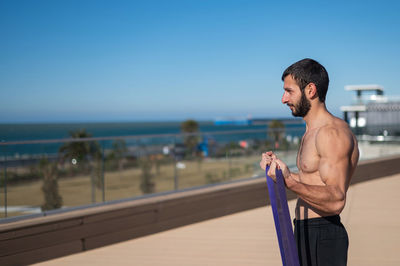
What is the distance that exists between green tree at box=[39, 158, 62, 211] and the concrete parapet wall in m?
0.57

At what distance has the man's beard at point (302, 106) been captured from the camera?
4.69 feet

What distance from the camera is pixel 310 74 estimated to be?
1.38 m

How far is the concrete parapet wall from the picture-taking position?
12.1ft

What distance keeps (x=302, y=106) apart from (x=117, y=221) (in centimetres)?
331

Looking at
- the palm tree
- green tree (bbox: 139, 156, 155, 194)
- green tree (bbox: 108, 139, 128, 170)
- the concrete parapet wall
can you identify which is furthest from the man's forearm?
green tree (bbox: 139, 156, 155, 194)

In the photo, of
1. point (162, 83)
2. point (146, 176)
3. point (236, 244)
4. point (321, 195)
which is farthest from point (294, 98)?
point (162, 83)

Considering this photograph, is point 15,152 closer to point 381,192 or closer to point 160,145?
point 160,145

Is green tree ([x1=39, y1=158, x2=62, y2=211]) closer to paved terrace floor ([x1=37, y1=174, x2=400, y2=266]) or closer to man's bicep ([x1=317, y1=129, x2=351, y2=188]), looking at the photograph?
paved terrace floor ([x1=37, y1=174, x2=400, y2=266])

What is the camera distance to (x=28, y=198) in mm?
4613

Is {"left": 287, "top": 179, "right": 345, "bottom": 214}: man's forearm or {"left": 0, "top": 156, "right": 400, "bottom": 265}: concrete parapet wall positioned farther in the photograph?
{"left": 0, "top": 156, "right": 400, "bottom": 265}: concrete parapet wall

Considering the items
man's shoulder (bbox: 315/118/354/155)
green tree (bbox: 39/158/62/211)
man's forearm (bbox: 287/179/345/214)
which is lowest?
green tree (bbox: 39/158/62/211)

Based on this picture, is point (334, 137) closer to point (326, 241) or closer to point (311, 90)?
point (311, 90)

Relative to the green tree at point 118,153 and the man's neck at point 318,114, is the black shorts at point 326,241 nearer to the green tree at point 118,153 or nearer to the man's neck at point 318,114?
the man's neck at point 318,114

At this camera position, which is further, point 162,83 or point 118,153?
point 162,83
